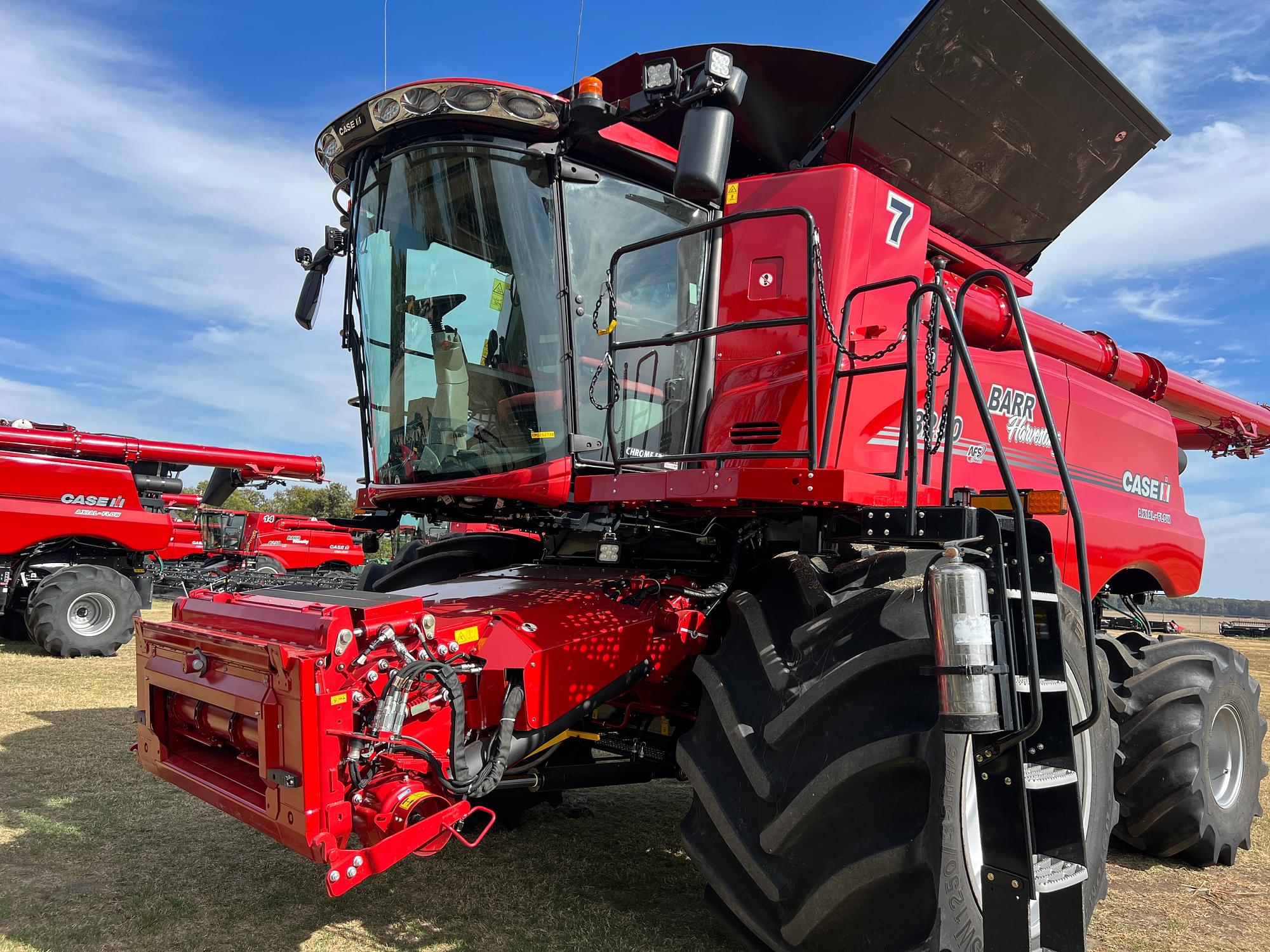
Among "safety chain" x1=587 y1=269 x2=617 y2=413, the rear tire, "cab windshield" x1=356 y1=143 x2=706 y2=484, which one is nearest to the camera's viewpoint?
the rear tire

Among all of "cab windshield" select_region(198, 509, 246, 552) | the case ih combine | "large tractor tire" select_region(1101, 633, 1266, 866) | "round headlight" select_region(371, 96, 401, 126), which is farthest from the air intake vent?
"cab windshield" select_region(198, 509, 246, 552)

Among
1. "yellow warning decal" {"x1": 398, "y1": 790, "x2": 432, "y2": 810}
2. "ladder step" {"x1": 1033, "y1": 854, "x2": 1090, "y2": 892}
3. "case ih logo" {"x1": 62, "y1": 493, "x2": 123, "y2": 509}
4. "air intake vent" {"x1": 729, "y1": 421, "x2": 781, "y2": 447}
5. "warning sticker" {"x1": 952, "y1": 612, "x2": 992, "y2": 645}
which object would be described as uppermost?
"air intake vent" {"x1": 729, "y1": 421, "x2": 781, "y2": 447}

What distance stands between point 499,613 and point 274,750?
0.84 m

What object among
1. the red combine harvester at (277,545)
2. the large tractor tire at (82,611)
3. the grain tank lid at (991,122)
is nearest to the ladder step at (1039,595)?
the grain tank lid at (991,122)

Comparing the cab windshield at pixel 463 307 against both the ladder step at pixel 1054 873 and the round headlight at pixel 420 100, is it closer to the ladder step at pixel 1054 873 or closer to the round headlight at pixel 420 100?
the round headlight at pixel 420 100

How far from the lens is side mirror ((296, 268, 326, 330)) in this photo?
460 cm

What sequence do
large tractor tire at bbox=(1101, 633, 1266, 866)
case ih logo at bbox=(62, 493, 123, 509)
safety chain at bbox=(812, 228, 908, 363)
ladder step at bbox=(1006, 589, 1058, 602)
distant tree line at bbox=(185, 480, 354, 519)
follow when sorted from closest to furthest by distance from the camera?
ladder step at bbox=(1006, 589, 1058, 602)
safety chain at bbox=(812, 228, 908, 363)
large tractor tire at bbox=(1101, 633, 1266, 866)
case ih logo at bbox=(62, 493, 123, 509)
distant tree line at bbox=(185, 480, 354, 519)

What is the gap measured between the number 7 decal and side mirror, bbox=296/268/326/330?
9.16ft

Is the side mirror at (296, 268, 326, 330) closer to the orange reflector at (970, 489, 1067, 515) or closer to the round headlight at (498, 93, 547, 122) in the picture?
the round headlight at (498, 93, 547, 122)

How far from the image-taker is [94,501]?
34.8 feet

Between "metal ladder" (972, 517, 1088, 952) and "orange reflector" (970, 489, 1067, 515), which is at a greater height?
"orange reflector" (970, 489, 1067, 515)

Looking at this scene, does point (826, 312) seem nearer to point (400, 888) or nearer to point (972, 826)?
point (972, 826)

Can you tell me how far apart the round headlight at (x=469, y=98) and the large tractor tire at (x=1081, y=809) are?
9.09 feet

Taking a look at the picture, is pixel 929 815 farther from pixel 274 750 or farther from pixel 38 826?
pixel 38 826
